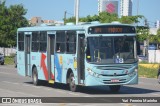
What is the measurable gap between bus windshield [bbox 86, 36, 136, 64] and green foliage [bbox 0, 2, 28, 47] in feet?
195

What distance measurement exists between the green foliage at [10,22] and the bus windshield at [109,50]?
2340 inches

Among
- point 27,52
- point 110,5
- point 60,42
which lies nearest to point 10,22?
point 27,52

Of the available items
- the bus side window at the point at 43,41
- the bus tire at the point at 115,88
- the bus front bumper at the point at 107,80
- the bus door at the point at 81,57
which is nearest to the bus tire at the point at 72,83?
the bus door at the point at 81,57

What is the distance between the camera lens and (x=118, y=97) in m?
20.6

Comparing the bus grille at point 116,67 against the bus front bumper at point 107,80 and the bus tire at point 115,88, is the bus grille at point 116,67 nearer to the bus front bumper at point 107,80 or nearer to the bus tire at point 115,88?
the bus front bumper at point 107,80

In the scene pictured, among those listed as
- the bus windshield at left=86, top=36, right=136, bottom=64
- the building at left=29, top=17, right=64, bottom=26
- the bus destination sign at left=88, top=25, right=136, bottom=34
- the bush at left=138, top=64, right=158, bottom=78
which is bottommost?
the bush at left=138, top=64, right=158, bottom=78

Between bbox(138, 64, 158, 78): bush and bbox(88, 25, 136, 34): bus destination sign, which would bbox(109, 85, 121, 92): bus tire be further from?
bbox(138, 64, 158, 78): bush

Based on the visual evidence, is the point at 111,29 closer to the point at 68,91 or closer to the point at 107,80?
the point at 107,80

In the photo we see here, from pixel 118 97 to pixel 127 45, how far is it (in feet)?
9.65

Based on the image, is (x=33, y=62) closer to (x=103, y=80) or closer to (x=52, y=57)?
(x=52, y=57)

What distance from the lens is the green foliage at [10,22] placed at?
267 ft

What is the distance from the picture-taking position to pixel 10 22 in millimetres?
83188

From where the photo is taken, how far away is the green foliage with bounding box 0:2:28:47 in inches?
3199

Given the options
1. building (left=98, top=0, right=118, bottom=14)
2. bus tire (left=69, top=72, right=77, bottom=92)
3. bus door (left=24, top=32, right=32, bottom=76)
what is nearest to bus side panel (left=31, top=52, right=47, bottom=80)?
bus door (left=24, top=32, right=32, bottom=76)
